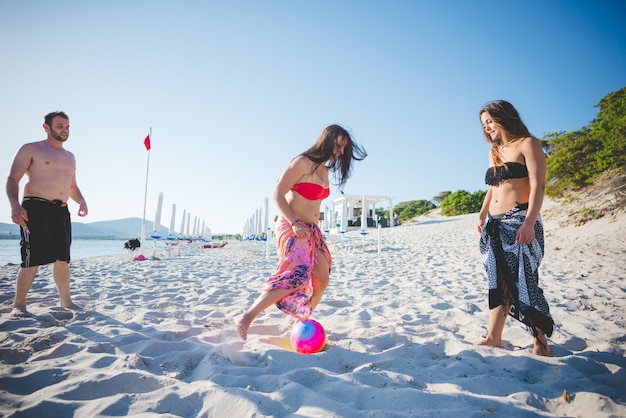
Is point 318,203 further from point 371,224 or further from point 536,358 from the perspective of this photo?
point 371,224

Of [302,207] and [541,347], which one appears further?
[302,207]

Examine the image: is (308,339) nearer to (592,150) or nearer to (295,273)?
(295,273)

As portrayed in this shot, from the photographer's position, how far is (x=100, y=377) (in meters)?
1.71

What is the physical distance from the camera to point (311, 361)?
1.99 meters

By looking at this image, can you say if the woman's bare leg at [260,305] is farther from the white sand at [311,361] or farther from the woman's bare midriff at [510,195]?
the woman's bare midriff at [510,195]

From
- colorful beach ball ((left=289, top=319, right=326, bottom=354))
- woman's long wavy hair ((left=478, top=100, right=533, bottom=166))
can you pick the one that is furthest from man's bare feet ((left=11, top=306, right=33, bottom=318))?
woman's long wavy hair ((left=478, top=100, right=533, bottom=166))

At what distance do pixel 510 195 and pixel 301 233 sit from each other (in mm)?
1627

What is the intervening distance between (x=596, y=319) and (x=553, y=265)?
3.85 metres

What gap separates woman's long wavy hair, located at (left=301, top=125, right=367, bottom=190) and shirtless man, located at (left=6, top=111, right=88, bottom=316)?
2.75 meters

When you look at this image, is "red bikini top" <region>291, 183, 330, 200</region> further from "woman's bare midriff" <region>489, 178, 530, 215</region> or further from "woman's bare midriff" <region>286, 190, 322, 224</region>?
"woman's bare midriff" <region>489, 178, 530, 215</region>

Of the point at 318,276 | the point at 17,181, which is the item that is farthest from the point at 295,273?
the point at 17,181

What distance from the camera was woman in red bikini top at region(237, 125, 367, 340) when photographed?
2.33 meters

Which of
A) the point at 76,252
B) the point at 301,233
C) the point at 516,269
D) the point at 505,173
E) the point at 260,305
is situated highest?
the point at 505,173

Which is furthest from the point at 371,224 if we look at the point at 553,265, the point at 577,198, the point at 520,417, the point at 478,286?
the point at 520,417
